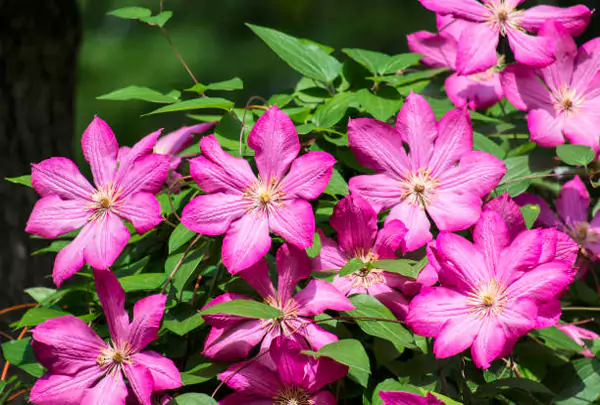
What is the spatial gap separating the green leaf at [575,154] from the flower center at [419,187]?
17 centimetres

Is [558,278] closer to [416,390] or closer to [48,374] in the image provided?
[416,390]

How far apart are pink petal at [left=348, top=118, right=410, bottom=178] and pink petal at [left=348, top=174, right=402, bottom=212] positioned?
0.01 meters

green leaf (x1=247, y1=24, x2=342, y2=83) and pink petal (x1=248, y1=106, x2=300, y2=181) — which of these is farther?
green leaf (x1=247, y1=24, x2=342, y2=83)

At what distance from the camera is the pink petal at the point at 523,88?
1021mm

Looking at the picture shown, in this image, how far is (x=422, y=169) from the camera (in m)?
0.92

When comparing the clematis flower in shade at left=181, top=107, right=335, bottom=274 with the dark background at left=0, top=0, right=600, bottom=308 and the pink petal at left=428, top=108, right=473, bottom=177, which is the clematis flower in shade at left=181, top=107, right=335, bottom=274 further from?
the dark background at left=0, top=0, right=600, bottom=308

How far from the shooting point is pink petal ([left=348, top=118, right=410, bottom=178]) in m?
0.89

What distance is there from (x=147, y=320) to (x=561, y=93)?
1.99 feet

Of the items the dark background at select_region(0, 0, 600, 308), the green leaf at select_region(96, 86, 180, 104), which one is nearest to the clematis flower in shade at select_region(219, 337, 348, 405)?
the green leaf at select_region(96, 86, 180, 104)

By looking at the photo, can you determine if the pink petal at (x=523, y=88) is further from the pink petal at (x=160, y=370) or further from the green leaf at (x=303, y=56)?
the pink petal at (x=160, y=370)

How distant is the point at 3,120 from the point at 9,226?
0.81 ft

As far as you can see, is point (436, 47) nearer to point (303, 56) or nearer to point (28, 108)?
point (303, 56)

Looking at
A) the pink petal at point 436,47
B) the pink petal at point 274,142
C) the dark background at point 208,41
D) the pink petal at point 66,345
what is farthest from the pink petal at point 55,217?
the dark background at point 208,41

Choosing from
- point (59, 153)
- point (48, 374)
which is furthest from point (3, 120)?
point (48, 374)
